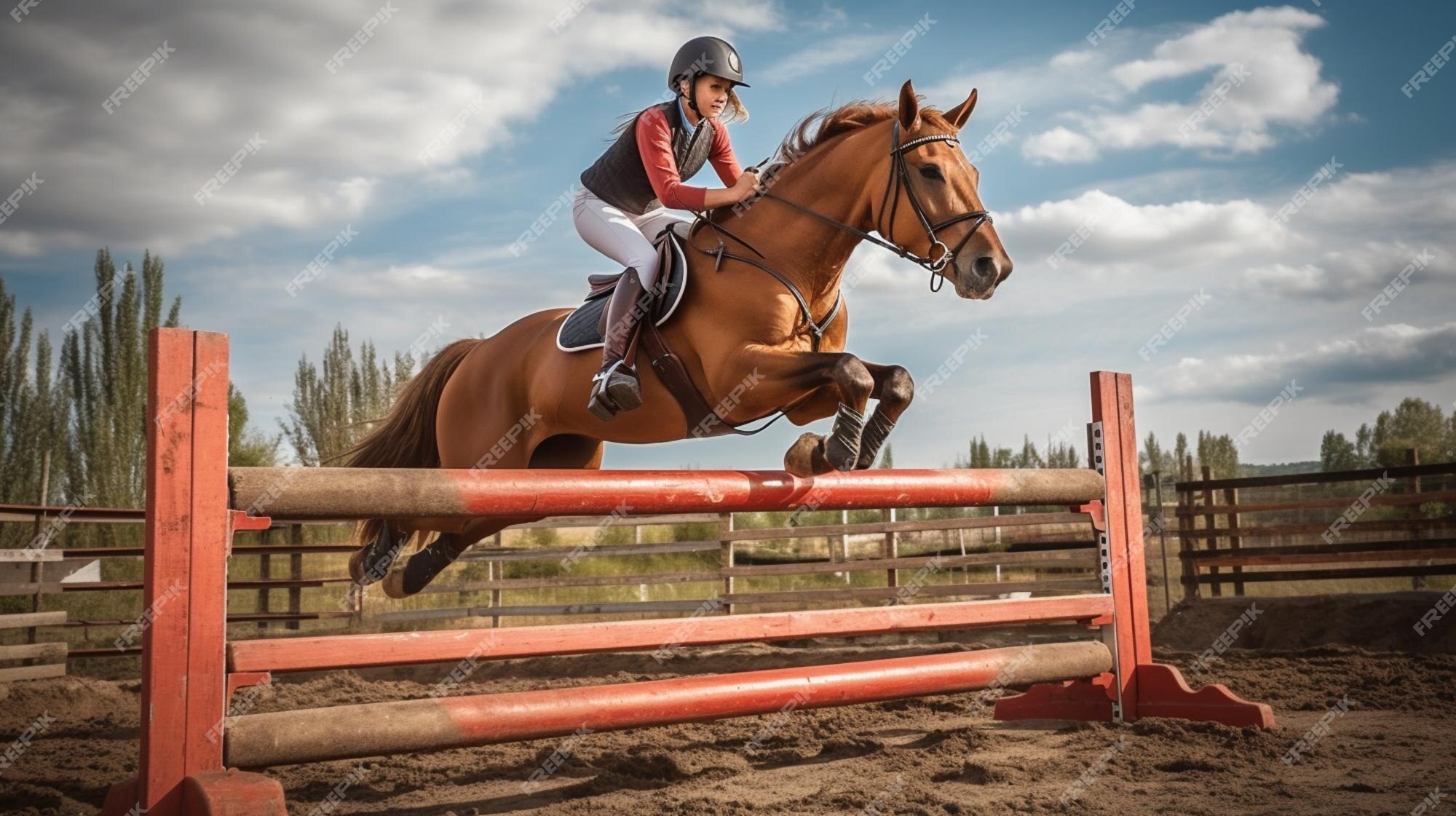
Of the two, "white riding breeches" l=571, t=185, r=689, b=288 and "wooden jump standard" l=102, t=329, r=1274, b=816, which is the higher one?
"white riding breeches" l=571, t=185, r=689, b=288

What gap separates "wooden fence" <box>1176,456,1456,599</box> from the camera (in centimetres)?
870

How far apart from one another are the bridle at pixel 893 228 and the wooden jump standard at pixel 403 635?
Result: 2.25 ft

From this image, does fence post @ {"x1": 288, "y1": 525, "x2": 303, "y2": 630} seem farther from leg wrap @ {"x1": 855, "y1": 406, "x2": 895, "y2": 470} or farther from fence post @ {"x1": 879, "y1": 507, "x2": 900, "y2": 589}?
leg wrap @ {"x1": 855, "y1": 406, "x2": 895, "y2": 470}

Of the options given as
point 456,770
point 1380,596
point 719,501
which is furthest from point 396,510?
point 1380,596

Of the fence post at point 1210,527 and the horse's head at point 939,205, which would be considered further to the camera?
the fence post at point 1210,527

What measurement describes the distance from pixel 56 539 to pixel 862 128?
1369 centimetres

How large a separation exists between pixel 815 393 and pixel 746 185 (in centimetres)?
82

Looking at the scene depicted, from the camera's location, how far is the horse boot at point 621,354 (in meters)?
3.36

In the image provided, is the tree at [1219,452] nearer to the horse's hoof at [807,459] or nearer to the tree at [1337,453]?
the tree at [1337,453]

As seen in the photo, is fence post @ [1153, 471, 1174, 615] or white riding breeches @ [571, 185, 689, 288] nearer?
white riding breeches @ [571, 185, 689, 288]

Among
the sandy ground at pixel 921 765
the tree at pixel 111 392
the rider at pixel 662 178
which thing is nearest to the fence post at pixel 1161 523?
the sandy ground at pixel 921 765

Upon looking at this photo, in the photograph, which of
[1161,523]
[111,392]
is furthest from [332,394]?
[1161,523]

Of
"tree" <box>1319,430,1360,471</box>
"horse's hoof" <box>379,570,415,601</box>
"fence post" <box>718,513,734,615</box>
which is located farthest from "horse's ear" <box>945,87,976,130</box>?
"tree" <box>1319,430,1360,471</box>

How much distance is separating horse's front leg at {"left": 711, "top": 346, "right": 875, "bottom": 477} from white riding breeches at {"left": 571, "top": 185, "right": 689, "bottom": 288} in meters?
0.60
